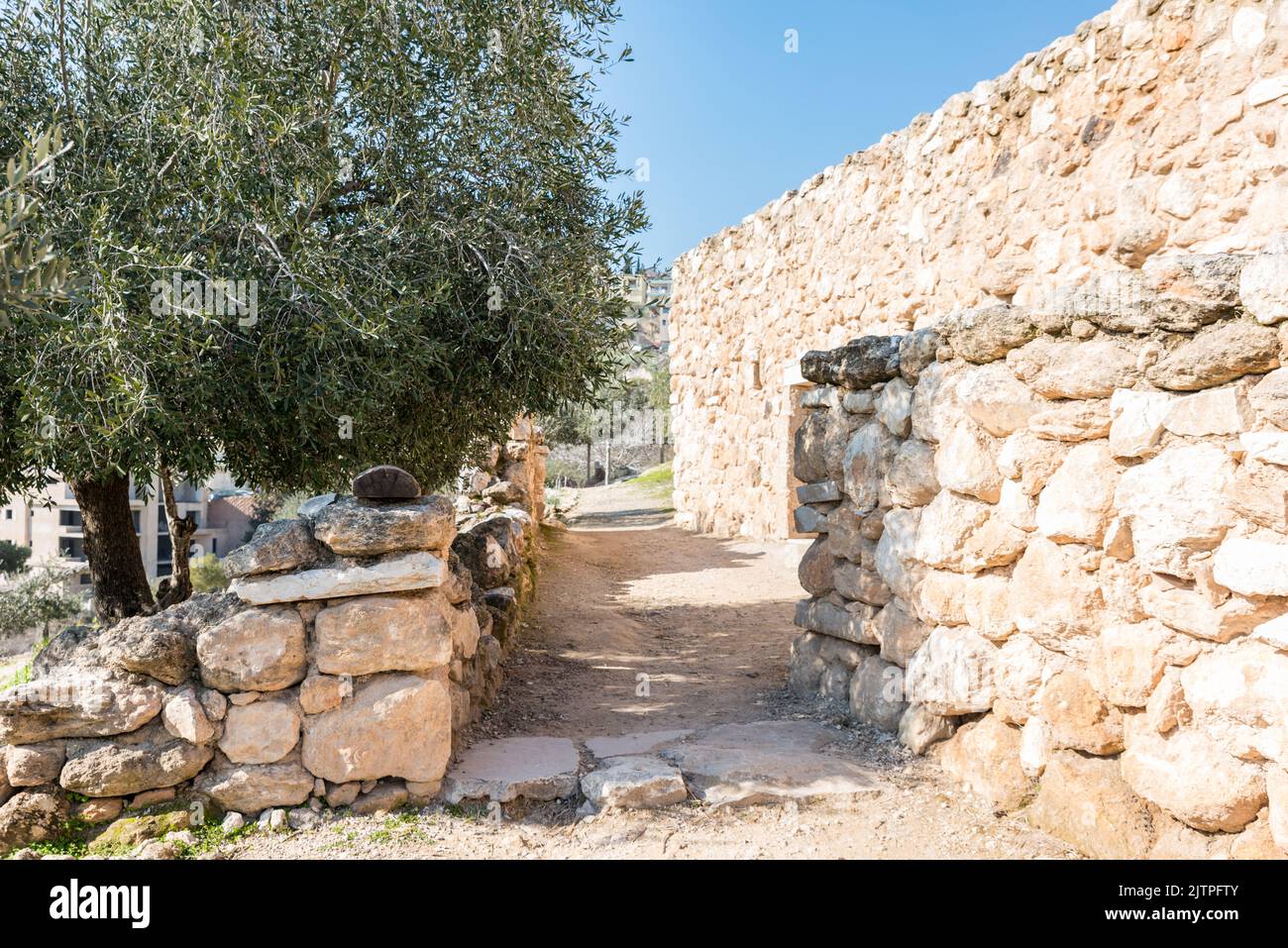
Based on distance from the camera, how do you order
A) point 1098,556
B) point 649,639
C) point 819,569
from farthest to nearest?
1. point 649,639
2. point 819,569
3. point 1098,556

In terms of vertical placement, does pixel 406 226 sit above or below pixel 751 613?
above

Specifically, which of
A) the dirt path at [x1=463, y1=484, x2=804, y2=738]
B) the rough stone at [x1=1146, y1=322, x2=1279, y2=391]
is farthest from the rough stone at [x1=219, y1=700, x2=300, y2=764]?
the rough stone at [x1=1146, y1=322, x2=1279, y2=391]

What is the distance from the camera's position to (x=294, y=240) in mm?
3932

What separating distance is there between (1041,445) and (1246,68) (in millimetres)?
3076

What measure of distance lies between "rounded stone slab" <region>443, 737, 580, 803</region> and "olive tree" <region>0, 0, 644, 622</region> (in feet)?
5.72

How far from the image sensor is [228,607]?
3.42 meters

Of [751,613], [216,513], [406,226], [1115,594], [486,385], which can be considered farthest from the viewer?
[216,513]

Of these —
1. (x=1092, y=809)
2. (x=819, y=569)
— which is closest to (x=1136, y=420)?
(x=1092, y=809)

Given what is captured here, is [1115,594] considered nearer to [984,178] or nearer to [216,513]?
[984,178]

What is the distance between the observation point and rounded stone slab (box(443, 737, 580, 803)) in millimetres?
3467

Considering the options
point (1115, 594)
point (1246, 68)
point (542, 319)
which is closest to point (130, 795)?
point (542, 319)

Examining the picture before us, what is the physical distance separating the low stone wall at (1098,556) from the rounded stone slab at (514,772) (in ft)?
5.12

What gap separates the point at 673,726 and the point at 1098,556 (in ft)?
7.30

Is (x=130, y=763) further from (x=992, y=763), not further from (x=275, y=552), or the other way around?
(x=992, y=763)
